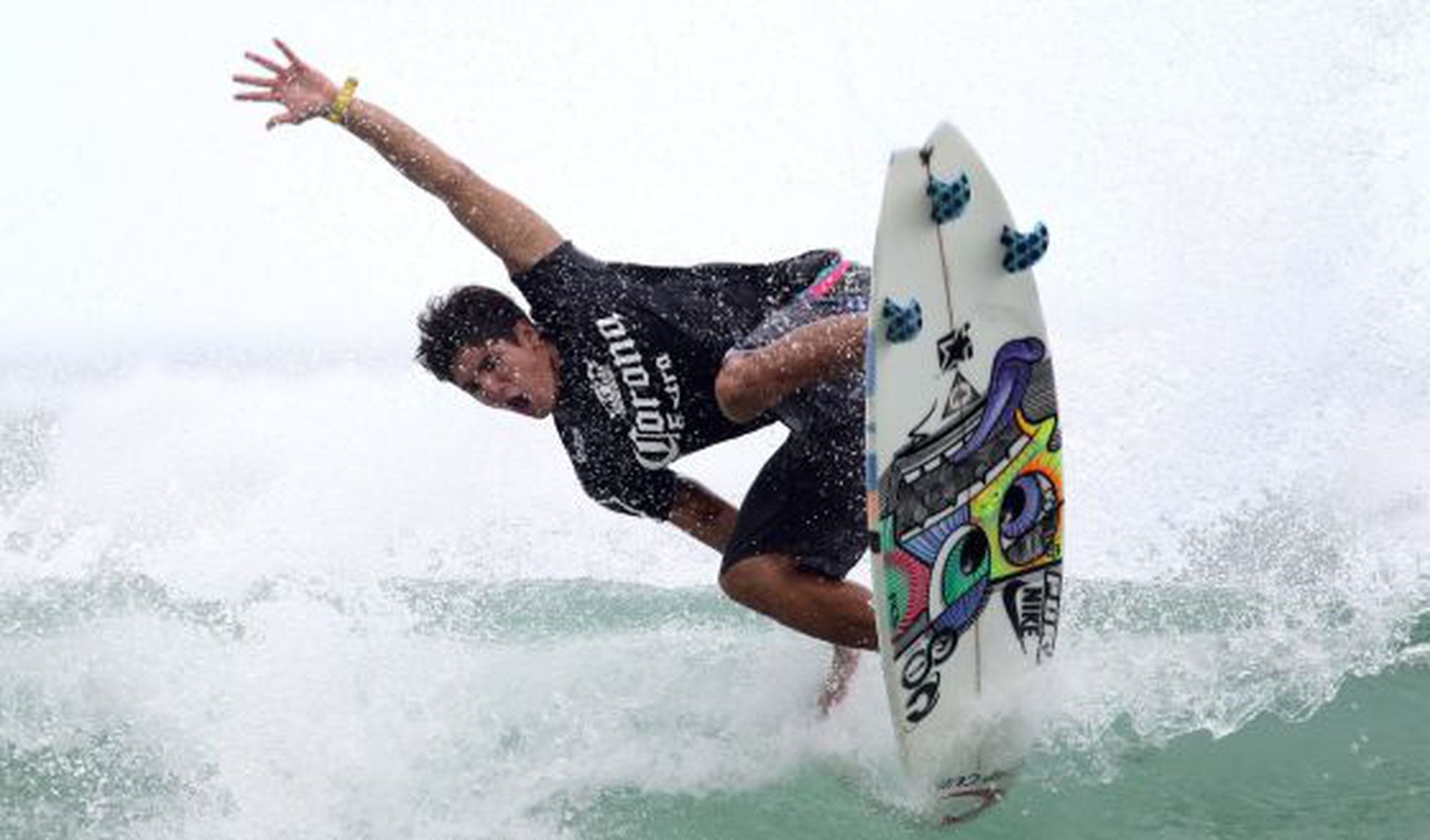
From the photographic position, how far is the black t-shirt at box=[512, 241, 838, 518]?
4254 millimetres

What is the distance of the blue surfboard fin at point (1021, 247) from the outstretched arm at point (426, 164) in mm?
1227

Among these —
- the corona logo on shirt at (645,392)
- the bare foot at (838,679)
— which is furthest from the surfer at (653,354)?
the bare foot at (838,679)

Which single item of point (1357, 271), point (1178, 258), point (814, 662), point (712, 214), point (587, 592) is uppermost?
point (712, 214)

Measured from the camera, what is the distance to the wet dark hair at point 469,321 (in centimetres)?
426

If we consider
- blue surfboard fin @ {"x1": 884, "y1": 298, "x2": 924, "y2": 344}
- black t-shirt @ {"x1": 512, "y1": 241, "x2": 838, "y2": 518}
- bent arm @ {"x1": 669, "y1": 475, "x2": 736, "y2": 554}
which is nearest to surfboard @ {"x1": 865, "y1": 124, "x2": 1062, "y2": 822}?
blue surfboard fin @ {"x1": 884, "y1": 298, "x2": 924, "y2": 344}

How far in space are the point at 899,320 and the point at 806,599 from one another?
0.87m

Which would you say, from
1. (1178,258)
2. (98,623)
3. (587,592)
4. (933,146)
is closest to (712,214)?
(1178,258)

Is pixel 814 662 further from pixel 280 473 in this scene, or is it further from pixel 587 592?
pixel 280 473

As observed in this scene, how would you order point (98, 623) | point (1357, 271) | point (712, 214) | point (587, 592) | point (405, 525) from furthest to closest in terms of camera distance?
1. point (712, 214)
2. point (1357, 271)
3. point (405, 525)
4. point (587, 592)
5. point (98, 623)

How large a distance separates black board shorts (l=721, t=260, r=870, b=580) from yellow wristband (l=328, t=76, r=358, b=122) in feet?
4.25

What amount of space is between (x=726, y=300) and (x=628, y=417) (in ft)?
1.40

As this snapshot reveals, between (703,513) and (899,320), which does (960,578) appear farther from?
(703,513)

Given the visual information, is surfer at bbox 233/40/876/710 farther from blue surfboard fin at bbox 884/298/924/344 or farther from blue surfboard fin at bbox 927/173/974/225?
blue surfboard fin at bbox 927/173/974/225

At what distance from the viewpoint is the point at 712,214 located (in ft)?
63.9
